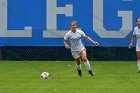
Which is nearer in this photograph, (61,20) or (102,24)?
(102,24)

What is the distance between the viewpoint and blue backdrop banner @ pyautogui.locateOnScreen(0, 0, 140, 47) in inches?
913

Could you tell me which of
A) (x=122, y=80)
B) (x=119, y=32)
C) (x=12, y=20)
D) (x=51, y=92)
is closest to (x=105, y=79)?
(x=122, y=80)

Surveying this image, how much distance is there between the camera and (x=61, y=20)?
23.6 m

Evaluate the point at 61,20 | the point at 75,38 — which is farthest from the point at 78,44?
the point at 61,20

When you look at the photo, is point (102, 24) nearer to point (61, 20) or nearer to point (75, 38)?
point (61, 20)

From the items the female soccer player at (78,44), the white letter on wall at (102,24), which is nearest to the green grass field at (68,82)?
the female soccer player at (78,44)

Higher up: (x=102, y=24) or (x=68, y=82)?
(x=102, y=24)

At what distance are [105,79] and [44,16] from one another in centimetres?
860

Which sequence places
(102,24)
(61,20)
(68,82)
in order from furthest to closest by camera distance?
(61,20)
(102,24)
(68,82)

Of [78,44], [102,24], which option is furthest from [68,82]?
[102,24]

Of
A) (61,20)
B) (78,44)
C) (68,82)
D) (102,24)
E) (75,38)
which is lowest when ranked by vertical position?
(68,82)

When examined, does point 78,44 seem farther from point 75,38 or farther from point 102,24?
point 102,24

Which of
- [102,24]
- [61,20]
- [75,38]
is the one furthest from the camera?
[61,20]

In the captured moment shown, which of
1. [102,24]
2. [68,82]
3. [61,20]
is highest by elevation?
[61,20]
